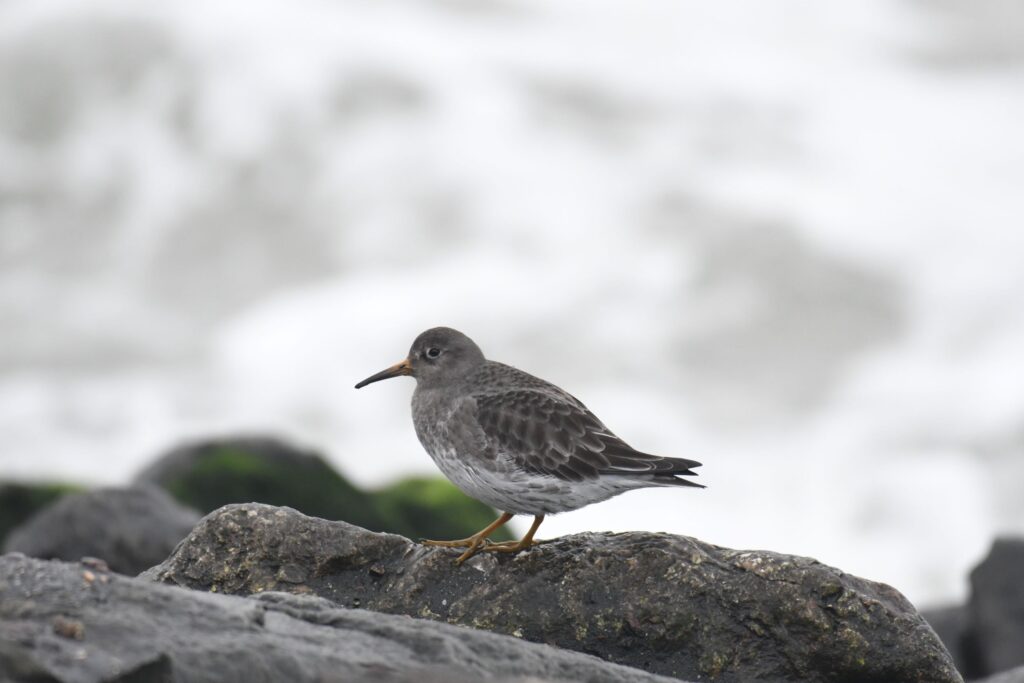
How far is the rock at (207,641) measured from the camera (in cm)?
494

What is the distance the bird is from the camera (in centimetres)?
843

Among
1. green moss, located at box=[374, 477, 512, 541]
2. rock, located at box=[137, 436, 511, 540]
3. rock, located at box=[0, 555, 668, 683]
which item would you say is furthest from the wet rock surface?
rock, located at box=[0, 555, 668, 683]

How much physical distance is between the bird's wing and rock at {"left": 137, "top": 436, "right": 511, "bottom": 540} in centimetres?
609

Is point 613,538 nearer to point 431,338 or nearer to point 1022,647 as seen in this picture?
point 431,338

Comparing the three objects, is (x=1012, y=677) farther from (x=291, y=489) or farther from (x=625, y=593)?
(x=291, y=489)

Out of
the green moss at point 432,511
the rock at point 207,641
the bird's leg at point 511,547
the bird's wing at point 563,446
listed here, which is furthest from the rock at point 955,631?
the rock at point 207,641

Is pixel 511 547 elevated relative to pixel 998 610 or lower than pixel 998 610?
lower

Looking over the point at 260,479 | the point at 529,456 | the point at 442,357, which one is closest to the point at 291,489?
the point at 260,479

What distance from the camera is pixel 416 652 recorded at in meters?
5.78

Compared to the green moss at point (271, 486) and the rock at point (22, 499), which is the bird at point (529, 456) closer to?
the green moss at point (271, 486)

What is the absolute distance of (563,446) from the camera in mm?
8469

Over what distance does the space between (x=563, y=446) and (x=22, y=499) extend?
32.0 ft

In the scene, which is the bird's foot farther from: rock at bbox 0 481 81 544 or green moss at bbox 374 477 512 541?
rock at bbox 0 481 81 544

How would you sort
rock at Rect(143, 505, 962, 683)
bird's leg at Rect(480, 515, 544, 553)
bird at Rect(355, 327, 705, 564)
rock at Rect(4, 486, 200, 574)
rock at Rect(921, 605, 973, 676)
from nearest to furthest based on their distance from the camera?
rock at Rect(143, 505, 962, 683), bird's leg at Rect(480, 515, 544, 553), bird at Rect(355, 327, 705, 564), rock at Rect(4, 486, 200, 574), rock at Rect(921, 605, 973, 676)
